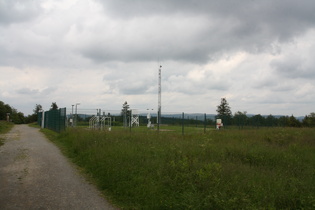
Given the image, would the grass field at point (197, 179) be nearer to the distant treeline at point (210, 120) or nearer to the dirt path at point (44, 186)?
the dirt path at point (44, 186)

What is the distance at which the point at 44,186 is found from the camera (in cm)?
714

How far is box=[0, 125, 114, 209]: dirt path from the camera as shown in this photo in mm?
5875

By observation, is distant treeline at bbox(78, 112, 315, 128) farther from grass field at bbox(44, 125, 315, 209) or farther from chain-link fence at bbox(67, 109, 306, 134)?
grass field at bbox(44, 125, 315, 209)

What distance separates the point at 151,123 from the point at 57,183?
24.2 meters

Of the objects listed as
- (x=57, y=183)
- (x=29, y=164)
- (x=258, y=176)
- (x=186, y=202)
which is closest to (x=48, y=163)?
(x=29, y=164)

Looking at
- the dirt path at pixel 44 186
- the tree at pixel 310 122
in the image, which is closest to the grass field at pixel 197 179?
the dirt path at pixel 44 186

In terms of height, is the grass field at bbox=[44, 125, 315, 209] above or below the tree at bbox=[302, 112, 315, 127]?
below

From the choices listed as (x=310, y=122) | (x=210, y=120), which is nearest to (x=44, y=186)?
(x=210, y=120)

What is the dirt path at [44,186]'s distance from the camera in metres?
5.88

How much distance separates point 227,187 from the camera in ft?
20.3

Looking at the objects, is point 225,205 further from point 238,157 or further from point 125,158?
point 238,157

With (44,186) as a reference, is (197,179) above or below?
above

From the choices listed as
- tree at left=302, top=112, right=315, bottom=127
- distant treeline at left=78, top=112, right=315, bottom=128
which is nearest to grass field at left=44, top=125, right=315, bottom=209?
distant treeline at left=78, top=112, right=315, bottom=128

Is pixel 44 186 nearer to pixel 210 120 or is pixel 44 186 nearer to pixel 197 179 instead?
pixel 197 179
